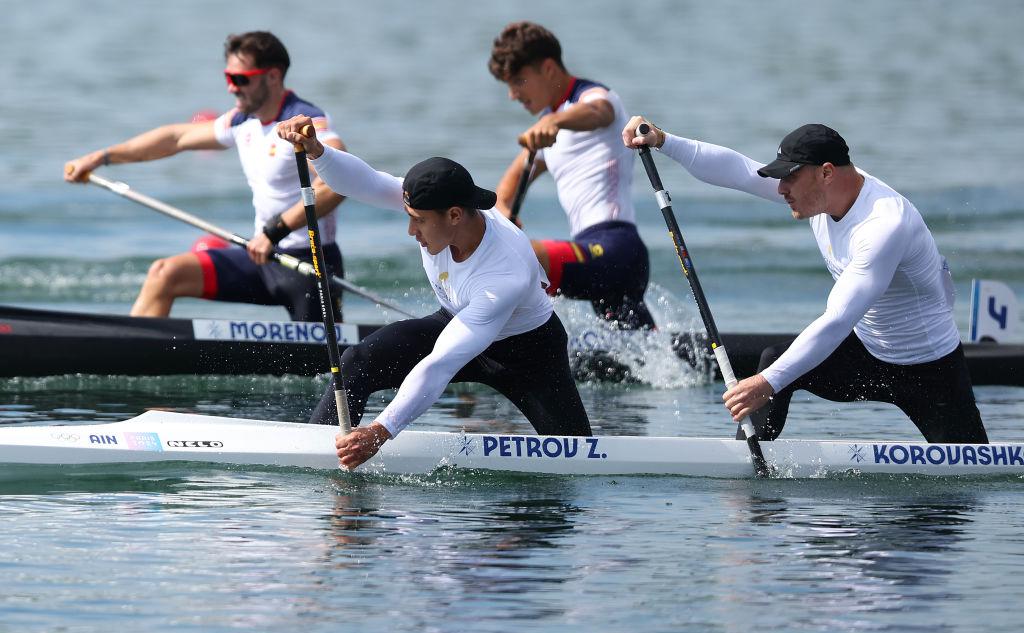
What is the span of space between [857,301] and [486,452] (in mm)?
1720

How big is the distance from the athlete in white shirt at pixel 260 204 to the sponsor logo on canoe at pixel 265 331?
8 cm

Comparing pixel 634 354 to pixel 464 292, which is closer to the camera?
pixel 464 292

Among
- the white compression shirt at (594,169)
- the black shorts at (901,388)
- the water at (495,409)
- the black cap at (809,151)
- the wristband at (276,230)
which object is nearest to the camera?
the water at (495,409)

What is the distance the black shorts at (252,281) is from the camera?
433 inches

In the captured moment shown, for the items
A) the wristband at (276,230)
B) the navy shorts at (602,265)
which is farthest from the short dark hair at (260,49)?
the navy shorts at (602,265)

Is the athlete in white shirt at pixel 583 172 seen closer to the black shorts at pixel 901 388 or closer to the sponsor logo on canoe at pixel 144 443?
the black shorts at pixel 901 388

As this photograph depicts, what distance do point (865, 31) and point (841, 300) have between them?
4081 cm

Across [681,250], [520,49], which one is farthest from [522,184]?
[681,250]

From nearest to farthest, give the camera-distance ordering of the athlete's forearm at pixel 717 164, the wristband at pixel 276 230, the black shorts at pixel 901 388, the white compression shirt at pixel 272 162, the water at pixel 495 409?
Result: 1. the water at pixel 495 409
2. the black shorts at pixel 901 388
3. the athlete's forearm at pixel 717 164
4. the wristband at pixel 276 230
5. the white compression shirt at pixel 272 162

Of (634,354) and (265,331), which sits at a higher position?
(265,331)

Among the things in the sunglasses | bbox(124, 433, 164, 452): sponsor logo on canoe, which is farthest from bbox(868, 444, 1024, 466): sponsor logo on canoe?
the sunglasses

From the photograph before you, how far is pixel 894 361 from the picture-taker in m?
7.89

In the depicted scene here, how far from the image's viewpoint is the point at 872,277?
7.36 m

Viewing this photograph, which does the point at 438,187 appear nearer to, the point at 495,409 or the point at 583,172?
the point at 583,172
